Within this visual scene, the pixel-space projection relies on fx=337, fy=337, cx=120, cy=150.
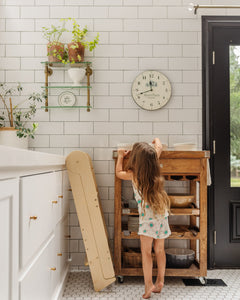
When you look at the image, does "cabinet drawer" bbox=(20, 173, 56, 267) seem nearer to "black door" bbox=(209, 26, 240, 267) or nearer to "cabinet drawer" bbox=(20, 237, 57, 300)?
"cabinet drawer" bbox=(20, 237, 57, 300)

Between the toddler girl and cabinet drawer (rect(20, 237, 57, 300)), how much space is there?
2.38 feet

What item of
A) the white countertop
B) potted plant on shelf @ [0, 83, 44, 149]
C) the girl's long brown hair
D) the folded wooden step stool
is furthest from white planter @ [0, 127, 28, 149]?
the white countertop

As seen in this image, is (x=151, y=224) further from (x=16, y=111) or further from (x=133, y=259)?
(x=16, y=111)

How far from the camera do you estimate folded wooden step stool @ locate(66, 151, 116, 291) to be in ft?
8.52

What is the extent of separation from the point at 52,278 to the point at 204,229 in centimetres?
131

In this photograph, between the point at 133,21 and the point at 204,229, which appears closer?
the point at 204,229

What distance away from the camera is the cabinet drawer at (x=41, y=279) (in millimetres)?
1417

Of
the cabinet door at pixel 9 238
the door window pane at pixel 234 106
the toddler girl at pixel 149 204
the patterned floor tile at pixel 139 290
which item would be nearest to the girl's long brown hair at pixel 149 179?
the toddler girl at pixel 149 204

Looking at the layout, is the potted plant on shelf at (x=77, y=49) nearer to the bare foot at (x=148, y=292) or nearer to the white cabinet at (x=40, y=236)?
the white cabinet at (x=40, y=236)

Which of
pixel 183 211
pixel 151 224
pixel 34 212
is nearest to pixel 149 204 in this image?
pixel 151 224

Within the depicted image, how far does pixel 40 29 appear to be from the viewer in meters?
3.23

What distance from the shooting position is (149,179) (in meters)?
2.56

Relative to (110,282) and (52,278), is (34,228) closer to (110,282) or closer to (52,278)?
(52,278)

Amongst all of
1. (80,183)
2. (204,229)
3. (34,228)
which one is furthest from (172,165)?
(34,228)
